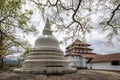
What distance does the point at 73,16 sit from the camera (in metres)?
10.2

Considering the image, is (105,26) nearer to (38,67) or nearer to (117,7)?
(117,7)

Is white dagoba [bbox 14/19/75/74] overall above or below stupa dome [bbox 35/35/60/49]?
below

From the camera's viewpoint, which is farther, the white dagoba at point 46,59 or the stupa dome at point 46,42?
the stupa dome at point 46,42

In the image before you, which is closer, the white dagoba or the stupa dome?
the white dagoba

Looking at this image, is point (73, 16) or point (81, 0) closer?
point (81, 0)

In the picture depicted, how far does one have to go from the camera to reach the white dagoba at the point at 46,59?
1197cm

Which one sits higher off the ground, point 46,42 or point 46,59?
point 46,42

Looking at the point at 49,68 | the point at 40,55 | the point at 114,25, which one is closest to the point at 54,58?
the point at 40,55

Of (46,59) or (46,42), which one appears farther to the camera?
(46,42)

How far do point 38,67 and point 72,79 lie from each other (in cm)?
432

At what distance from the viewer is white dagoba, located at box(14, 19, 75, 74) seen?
39.3 ft

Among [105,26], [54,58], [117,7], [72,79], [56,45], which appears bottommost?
[72,79]

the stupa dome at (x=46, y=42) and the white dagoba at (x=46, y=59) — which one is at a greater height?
the stupa dome at (x=46, y=42)

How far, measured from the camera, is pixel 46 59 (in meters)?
13.5
